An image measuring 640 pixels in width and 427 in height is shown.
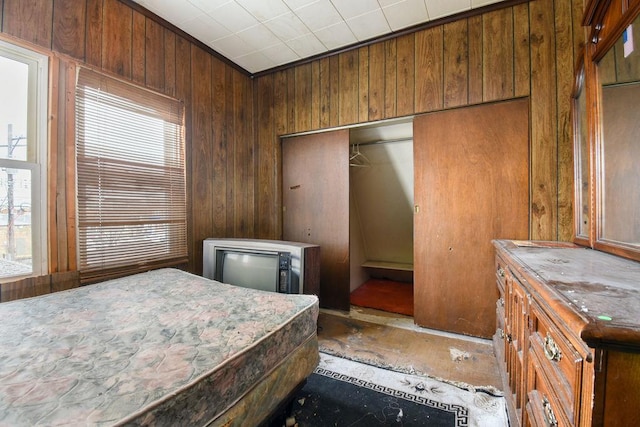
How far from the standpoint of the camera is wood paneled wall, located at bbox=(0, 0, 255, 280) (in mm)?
1684

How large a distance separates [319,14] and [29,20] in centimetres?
191

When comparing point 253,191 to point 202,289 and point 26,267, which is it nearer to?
point 202,289

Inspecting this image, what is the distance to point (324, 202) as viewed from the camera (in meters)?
2.87

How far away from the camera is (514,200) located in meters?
2.04

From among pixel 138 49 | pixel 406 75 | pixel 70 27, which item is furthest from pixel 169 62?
pixel 406 75

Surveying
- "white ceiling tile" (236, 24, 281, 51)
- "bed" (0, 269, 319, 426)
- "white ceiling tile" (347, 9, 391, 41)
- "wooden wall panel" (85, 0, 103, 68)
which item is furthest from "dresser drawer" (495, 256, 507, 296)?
"wooden wall panel" (85, 0, 103, 68)

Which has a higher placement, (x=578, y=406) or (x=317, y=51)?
(x=317, y=51)

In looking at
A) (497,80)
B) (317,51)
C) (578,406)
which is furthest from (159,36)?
(578,406)

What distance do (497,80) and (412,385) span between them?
2.29 meters

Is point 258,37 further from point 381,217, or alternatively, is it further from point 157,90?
point 381,217

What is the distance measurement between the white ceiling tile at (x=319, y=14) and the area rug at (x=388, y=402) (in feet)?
8.93

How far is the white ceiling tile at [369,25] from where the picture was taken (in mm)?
2205

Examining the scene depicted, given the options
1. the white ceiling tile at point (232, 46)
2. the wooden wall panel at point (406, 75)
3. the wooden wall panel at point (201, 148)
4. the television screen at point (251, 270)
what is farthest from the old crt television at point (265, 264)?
the white ceiling tile at point (232, 46)

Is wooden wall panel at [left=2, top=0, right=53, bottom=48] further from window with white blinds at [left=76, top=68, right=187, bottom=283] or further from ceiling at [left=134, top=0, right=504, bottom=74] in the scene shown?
ceiling at [left=134, top=0, right=504, bottom=74]
